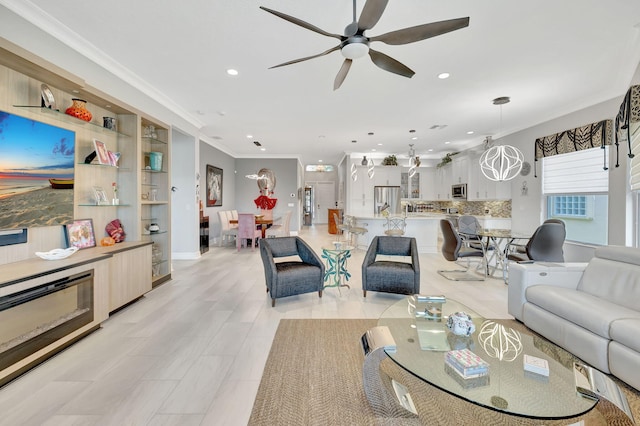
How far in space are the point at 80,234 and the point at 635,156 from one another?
6.54 metres

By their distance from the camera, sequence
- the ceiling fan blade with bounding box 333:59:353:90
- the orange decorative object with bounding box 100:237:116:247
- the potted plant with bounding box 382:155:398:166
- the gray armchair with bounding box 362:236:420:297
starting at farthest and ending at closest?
1. the potted plant with bounding box 382:155:398:166
2. the gray armchair with bounding box 362:236:420:297
3. the orange decorative object with bounding box 100:237:116:247
4. the ceiling fan blade with bounding box 333:59:353:90

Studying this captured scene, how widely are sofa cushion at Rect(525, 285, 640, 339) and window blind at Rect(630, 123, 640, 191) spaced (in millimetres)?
2035

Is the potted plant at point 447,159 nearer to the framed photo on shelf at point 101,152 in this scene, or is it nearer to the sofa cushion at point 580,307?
the sofa cushion at point 580,307

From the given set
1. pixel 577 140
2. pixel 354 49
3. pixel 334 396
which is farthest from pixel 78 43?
pixel 577 140

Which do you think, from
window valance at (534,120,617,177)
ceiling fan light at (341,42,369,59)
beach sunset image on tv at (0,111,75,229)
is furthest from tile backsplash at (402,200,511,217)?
beach sunset image on tv at (0,111,75,229)

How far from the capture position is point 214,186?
775 cm

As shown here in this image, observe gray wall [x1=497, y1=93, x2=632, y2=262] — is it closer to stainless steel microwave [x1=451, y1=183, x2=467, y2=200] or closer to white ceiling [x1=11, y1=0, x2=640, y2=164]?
white ceiling [x1=11, y1=0, x2=640, y2=164]

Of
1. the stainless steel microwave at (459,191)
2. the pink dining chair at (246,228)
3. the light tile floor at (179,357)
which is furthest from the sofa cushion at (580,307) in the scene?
the pink dining chair at (246,228)

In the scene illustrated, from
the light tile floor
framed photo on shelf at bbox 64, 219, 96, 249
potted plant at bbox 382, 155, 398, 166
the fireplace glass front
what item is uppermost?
potted plant at bbox 382, 155, 398, 166

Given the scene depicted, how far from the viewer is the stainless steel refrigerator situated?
357 inches

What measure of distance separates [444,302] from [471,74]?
2.96m

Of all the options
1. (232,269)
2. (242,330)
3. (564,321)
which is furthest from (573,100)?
(232,269)

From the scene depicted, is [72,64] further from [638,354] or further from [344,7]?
[638,354]

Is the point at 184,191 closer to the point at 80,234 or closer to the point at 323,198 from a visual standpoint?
the point at 80,234
